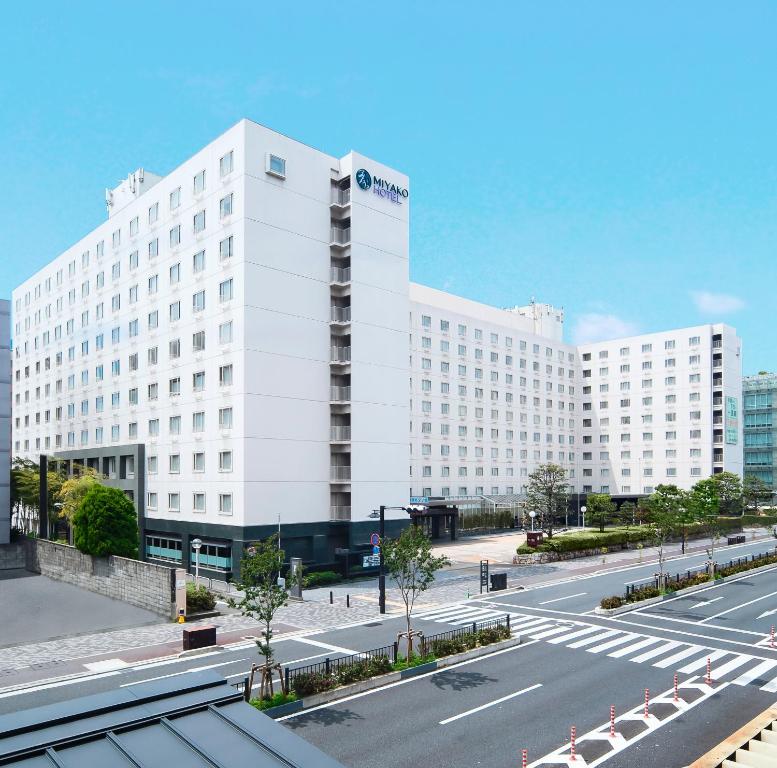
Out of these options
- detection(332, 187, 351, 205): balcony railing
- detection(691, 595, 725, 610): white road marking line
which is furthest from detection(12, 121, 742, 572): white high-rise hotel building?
detection(691, 595, 725, 610): white road marking line

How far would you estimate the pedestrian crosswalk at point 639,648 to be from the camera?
2750cm

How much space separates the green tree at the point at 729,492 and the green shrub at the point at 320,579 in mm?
68238

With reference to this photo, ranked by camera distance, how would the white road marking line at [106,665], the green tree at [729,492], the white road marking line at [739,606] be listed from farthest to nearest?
the green tree at [729,492] < the white road marking line at [739,606] < the white road marking line at [106,665]

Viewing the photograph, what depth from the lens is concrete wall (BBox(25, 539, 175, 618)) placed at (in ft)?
133

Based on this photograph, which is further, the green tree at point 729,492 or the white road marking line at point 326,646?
the green tree at point 729,492

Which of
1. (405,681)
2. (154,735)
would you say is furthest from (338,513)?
(154,735)

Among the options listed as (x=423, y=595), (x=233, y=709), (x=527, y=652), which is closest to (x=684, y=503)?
(x=423, y=595)

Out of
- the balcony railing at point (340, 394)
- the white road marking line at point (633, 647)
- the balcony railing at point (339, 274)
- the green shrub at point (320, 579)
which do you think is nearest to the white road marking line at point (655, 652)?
the white road marking line at point (633, 647)

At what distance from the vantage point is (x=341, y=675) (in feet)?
83.0

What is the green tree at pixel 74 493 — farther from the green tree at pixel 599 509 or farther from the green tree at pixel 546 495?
the green tree at pixel 599 509

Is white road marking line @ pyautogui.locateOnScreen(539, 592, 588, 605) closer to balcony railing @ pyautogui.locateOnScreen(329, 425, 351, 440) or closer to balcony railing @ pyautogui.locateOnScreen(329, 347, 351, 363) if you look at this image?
balcony railing @ pyautogui.locateOnScreen(329, 425, 351, 440)

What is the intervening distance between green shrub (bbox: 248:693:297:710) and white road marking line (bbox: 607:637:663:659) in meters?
14.8

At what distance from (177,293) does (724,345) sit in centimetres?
8750

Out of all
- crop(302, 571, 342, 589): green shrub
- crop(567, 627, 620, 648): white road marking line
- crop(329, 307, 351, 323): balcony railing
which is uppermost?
crop(329, 307, 351, 323): balcony railing
